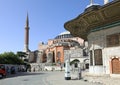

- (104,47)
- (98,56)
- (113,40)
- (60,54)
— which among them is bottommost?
(98,56)

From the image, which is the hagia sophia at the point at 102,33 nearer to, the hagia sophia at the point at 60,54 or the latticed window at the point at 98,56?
the latticed window at the point at 98,56

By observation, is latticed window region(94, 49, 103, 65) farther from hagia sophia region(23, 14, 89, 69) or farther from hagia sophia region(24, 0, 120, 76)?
hagia sophia region(23, 14, 89, 69)

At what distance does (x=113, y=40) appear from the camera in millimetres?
16391

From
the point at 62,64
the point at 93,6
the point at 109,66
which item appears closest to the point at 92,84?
the point at 109,66

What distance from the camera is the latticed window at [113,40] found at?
52.4ft

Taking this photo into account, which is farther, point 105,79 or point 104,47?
point 104,47

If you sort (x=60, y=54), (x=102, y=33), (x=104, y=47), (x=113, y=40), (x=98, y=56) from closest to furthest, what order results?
1. (x=113, y=40)
2. (x=104, y=47)
3. (x=102, y=33)
4. (x=98, y=56)
5. (x=60, y=54)

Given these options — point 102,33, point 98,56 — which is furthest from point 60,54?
point 102,33

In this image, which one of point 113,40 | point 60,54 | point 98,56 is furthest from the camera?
point 60,54

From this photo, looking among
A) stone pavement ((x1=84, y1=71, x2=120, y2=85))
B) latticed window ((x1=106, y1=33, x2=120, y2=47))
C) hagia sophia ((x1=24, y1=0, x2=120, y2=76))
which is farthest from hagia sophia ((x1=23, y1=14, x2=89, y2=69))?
latticed window ((x1=106, y1=33, x2=120, y2=47))

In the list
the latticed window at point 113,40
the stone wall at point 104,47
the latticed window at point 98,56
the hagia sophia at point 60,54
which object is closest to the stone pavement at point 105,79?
the stone wall at point 104,47

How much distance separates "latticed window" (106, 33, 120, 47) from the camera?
15970 millimetres

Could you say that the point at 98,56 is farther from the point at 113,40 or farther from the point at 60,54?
the point at 60,54

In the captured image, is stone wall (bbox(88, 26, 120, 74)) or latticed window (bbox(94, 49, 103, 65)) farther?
latticed window (bbox(94, 49, 103, 65))
